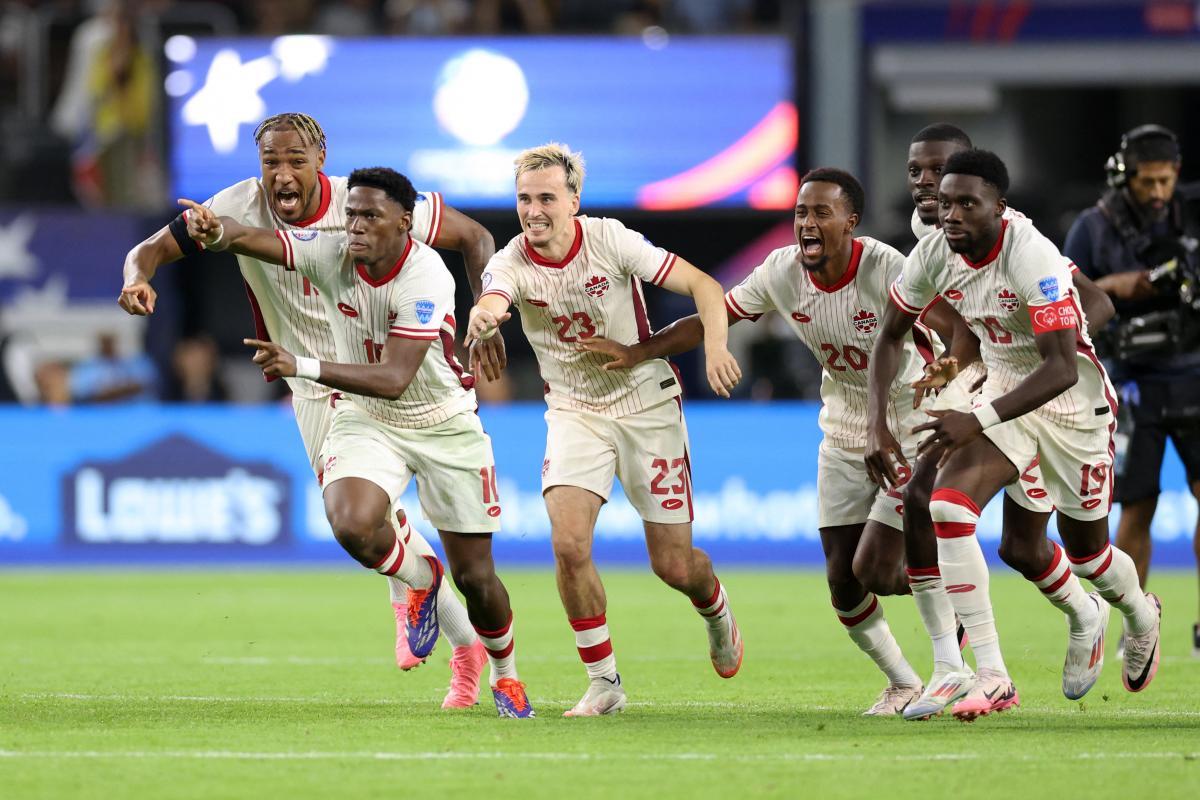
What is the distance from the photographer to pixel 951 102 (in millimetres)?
21000

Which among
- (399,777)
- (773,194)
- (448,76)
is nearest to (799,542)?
(773,194)

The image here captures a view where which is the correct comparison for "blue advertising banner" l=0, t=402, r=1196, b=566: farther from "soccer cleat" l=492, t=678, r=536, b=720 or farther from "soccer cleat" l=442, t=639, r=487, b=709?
"soccer cleat" l=492, t=678, r=536, b=720

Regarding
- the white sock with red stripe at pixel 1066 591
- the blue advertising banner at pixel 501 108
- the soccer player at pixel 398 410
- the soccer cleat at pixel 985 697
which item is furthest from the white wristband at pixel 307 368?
the blue advertising banner at pixel 501 108

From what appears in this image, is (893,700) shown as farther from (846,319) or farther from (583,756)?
(583,756)

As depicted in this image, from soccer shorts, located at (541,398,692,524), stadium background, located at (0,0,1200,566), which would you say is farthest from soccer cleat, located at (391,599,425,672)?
stadium background, located at (0,0,1200,566)

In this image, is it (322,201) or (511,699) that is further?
(322,201)

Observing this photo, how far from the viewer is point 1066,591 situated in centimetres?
803

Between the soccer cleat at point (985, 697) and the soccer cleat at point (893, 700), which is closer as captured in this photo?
the soccer cleat at point (985, 697)

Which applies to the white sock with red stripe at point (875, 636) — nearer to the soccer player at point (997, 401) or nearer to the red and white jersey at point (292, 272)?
the soccer player at point (997, 401)

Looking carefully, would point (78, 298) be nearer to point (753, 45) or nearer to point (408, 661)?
point (753, 45)

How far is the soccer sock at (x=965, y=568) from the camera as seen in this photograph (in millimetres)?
7477

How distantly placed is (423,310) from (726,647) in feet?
6.98

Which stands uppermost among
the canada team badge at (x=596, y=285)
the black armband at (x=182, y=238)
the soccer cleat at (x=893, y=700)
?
the black armband at (x=182, y=238)

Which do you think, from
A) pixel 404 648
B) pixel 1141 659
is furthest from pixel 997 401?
pixel 404 648
